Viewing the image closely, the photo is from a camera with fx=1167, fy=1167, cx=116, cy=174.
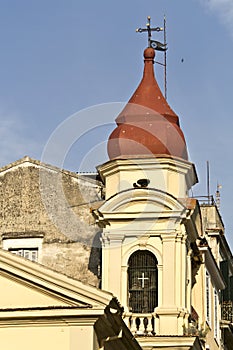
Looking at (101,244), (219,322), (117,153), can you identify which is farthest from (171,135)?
(219,322)

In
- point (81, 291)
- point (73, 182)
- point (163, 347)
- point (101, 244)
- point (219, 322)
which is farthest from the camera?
point (219, 322)

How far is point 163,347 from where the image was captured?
32375 millimetres

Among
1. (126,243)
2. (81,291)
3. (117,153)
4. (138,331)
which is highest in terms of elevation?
(117,153)

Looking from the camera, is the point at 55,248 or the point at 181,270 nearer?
the point at 181,270

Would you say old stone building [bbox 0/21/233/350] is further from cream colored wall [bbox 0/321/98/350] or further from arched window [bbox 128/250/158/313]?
cream colored wall [bbox 0/321/98/350]

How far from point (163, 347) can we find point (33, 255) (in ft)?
20.5

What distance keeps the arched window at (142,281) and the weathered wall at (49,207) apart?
2.60 meters

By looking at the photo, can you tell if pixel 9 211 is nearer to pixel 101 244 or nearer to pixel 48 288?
pixel 101 244

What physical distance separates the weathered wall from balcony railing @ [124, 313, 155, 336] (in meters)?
3.94

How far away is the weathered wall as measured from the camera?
3650cm

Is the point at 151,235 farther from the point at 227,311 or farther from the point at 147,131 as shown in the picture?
the point at 227,311

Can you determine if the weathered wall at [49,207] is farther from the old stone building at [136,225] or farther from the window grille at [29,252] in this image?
the window grille at [29,252]

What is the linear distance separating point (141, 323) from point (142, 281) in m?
1.45

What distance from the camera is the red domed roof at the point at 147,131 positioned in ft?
115
